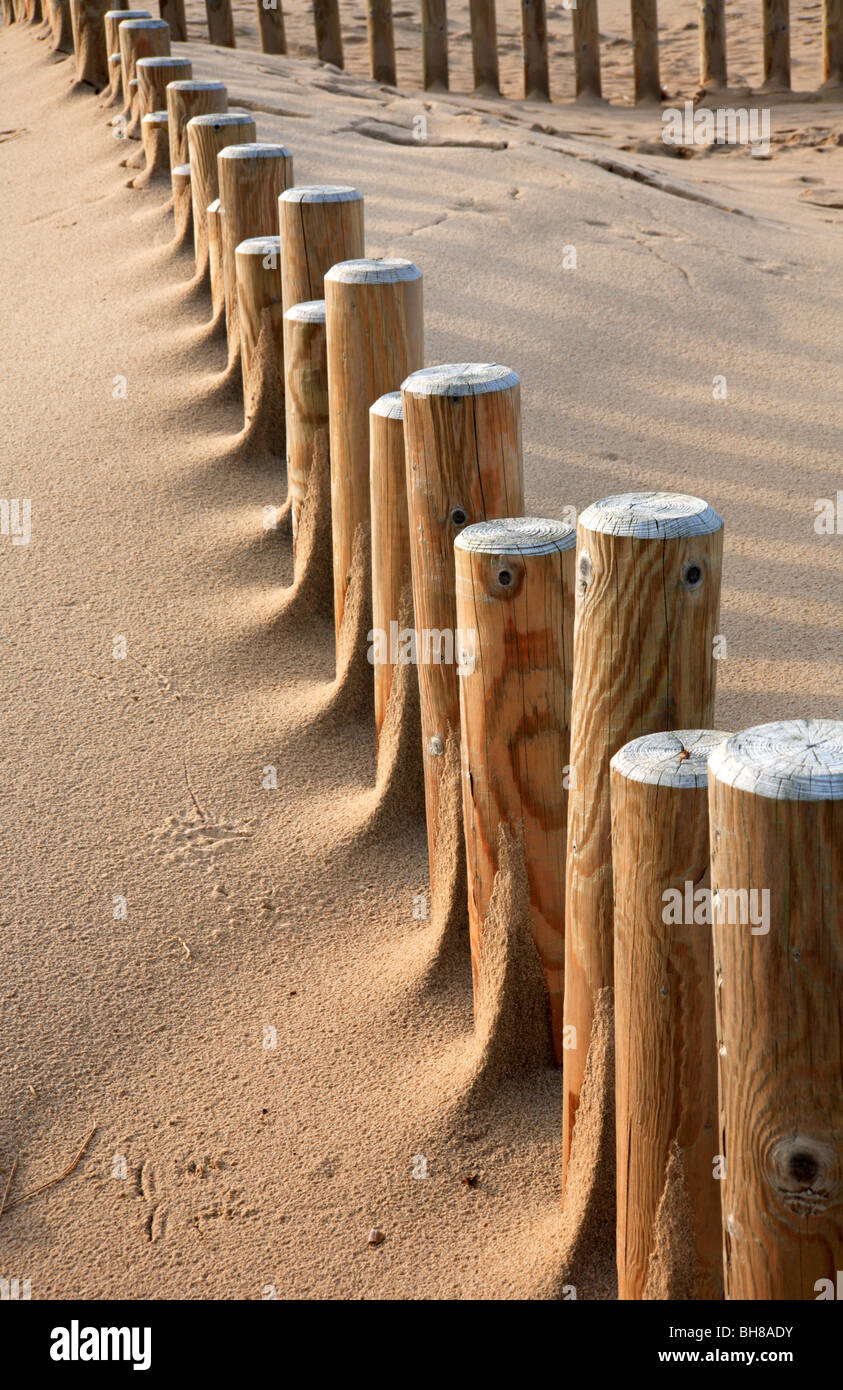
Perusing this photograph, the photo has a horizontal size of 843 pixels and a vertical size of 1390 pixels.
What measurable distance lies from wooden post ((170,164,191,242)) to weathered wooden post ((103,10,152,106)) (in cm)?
208

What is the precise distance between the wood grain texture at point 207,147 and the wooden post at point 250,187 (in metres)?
0.32

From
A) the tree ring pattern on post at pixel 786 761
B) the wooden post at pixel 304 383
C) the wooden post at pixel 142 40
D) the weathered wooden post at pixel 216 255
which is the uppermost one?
the wooden post at pixel 142 40

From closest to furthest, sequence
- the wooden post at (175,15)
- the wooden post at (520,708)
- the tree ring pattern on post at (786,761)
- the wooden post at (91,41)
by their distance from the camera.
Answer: the tree ring pattern on post at (786,761), the wooden post at (520,708), the wooden post at (91,41), the wooden post at (175,15)

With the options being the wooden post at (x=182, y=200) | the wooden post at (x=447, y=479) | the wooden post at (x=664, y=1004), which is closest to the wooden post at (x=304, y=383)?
the wooden post at (x=447, y=479)

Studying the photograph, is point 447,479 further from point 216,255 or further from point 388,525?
point 216,255

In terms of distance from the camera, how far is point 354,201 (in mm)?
3328

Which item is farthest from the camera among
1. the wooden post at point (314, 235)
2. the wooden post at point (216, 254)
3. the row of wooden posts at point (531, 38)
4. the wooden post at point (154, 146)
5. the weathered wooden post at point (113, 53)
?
the row of wooden posts at point (531, 38)

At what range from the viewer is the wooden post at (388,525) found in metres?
2.58

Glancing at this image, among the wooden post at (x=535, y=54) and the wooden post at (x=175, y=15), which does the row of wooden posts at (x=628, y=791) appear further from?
the wooden post at (x=535, y=54)

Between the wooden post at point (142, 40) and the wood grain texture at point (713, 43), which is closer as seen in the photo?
the wooden post at point (142, 40)

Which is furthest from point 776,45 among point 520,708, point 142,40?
point 520,708

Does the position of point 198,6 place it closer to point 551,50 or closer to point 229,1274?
point 551,50

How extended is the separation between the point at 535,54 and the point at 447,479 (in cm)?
863

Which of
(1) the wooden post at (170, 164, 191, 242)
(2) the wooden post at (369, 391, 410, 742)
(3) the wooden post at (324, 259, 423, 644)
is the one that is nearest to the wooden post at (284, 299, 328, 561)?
(3) the wooden post at (324, 259, 423, 644)
